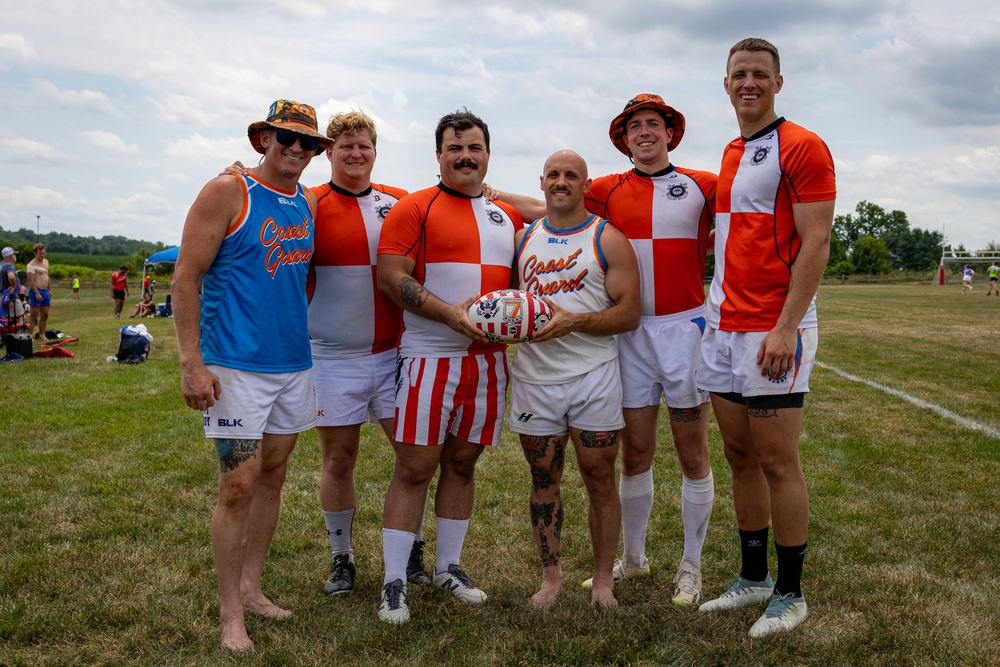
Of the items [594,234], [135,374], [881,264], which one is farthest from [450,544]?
[881,264]

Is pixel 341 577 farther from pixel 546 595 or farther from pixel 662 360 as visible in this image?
pixel 662 360

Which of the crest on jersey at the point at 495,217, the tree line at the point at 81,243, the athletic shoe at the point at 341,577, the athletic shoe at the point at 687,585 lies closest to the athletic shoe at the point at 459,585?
the athletic shoe at the point at 341,577

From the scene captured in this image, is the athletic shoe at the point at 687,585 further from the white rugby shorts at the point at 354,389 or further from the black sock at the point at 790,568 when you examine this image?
the white rugby shorts at the point at 354,389

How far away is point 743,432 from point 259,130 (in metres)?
2.70

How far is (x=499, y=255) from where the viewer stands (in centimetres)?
383

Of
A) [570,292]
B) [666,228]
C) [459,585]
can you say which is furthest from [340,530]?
[666,228]

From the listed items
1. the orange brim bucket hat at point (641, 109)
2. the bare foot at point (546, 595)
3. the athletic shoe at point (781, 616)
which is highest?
the orange brim bucket hat at point (641, 109)

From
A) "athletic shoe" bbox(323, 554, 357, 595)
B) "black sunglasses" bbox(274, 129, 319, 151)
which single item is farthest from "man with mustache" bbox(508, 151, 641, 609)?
"black sunglasses" bbox(274, 129, 319, 151)

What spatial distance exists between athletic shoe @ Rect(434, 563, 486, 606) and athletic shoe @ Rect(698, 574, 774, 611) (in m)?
1.12

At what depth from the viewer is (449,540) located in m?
4.04

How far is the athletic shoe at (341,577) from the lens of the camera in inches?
157

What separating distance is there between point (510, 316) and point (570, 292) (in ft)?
1.36

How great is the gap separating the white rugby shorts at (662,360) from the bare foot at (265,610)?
6.56ft

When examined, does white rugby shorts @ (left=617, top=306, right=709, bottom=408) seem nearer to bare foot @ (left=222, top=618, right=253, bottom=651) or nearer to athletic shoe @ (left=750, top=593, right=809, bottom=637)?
athletic shoe @ (left=750, top=593, right=809, bottom=637)
